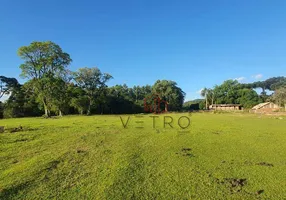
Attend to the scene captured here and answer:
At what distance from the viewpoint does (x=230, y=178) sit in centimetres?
378

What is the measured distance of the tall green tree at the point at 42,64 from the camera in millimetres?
26188

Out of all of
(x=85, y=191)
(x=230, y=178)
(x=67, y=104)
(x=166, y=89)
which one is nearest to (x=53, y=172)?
(x=85, y=191)

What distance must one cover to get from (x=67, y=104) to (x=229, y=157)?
112 ft

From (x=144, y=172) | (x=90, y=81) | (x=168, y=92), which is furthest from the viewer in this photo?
(x=168, y=92)

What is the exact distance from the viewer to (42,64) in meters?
27.2

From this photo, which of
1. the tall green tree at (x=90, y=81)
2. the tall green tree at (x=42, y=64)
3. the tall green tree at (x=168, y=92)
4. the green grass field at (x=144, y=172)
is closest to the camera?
the green grass field at (x=144, y=172)

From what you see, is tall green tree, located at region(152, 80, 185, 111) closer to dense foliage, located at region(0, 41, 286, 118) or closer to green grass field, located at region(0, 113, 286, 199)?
dense foliage, located at region(0, 41, 286, 118)

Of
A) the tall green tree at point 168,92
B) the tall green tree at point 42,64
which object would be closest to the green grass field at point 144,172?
the tall green tree at point 42,64

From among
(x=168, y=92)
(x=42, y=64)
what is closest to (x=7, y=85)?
(x=42, y=64)

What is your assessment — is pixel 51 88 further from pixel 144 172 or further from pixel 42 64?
pixel 144 172

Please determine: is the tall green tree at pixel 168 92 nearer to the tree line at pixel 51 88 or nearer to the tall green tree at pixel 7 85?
the tree line at pixel 51 88

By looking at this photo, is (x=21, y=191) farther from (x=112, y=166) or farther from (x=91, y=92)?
(x=91, y=92)

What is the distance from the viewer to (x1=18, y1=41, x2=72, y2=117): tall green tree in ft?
85.9

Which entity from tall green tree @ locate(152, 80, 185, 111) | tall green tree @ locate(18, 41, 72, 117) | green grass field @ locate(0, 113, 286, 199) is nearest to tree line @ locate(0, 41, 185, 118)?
tall green tree @ locate(18, 41, 72, 117)
